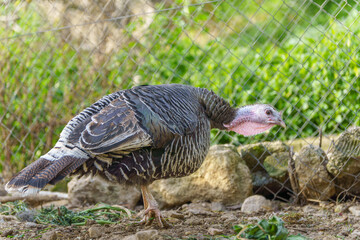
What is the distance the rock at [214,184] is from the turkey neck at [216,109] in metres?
0.60

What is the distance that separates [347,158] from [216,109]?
4.90ft

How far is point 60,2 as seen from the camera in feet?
21.1

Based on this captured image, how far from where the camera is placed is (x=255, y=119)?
4617 millimetres

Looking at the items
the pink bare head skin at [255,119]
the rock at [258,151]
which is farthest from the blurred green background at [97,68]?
the pink bare head skin at [255,119]

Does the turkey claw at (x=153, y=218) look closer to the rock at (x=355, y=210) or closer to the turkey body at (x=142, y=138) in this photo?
the turkey body at (x=142, y=138)

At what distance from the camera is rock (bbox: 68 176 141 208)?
5312 mm

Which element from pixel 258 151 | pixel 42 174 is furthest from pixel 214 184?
pixel 42 174

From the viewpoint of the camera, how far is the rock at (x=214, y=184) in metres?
5.08

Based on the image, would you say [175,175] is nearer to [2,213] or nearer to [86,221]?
[86,221]

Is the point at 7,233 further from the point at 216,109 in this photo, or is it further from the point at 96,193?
the point at 216,109

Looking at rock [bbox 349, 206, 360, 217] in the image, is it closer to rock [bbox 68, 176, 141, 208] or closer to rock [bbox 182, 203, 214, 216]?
rock [bbox 182, 203, 214, 216]

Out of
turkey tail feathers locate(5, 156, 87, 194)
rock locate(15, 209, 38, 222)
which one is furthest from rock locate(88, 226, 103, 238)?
rock locate(15, 209, 38, 222)

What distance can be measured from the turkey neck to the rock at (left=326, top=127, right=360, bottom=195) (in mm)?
1152

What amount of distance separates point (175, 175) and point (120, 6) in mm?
2917
